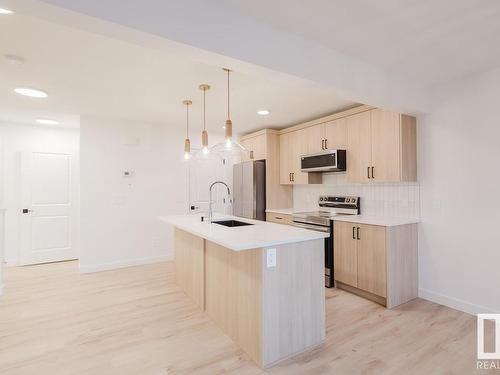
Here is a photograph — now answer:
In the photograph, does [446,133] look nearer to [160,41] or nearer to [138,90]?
[160,41]

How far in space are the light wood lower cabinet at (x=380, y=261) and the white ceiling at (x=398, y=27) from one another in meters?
1.73

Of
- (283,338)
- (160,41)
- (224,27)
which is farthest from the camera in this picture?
(283,338)

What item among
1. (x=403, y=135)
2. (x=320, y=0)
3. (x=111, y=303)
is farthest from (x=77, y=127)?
(x=403, y=135)

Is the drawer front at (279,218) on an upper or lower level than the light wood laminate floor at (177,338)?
upper

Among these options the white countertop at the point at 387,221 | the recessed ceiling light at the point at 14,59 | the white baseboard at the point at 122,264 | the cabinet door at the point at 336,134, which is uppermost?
the recessed ceiling light at the point at 14,59

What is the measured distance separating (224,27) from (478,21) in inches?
70.0

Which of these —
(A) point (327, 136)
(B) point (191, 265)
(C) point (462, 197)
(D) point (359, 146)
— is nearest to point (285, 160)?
(A) point (327, 136)

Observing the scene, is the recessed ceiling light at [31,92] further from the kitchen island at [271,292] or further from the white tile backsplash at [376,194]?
the white tile backsplash at [376,194]

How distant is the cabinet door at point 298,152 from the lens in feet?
14.8

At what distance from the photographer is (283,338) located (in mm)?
2123

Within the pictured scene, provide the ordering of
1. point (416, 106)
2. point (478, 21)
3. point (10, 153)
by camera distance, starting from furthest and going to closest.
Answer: point (10, 153) → point (416, 106) → point (478, 21)

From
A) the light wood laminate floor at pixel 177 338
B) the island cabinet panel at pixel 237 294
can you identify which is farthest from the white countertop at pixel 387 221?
the island cabinet panel at pixel 237 294

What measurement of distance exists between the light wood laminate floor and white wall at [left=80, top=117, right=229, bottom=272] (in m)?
1.08

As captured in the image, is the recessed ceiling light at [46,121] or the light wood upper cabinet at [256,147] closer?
the recessed ceiling light at [46,121]
